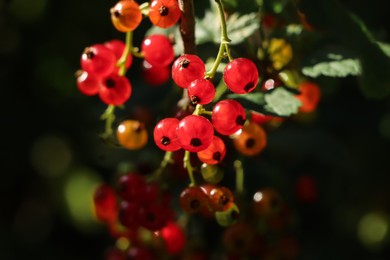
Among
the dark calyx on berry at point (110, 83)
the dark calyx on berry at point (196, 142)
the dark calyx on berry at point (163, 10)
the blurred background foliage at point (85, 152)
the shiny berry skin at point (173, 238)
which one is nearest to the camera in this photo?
the dark calyx on berry at point (196, 142)

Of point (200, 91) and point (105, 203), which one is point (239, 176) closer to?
point (105, 203)

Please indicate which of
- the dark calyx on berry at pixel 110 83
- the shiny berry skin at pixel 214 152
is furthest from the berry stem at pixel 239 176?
the dark calyx on berry at pixel 110 83

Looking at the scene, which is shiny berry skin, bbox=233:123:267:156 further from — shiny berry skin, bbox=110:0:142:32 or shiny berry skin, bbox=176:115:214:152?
shiny berry skin, bbox=110:0:142:32

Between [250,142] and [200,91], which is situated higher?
[200,91]

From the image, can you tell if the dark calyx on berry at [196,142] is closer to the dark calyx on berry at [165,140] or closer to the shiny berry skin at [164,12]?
the dark calyx on berry at [165,140]

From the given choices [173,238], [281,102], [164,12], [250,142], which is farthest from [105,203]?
[164,12]

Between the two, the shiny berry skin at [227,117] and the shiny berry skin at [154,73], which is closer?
the shiny berry skin at [227,117]

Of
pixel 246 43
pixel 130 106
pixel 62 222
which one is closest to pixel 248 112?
pixel 246 43

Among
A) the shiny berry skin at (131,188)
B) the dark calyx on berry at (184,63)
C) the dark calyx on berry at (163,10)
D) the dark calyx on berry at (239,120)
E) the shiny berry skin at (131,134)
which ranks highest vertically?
the dark calyx on berry at (163,10)
